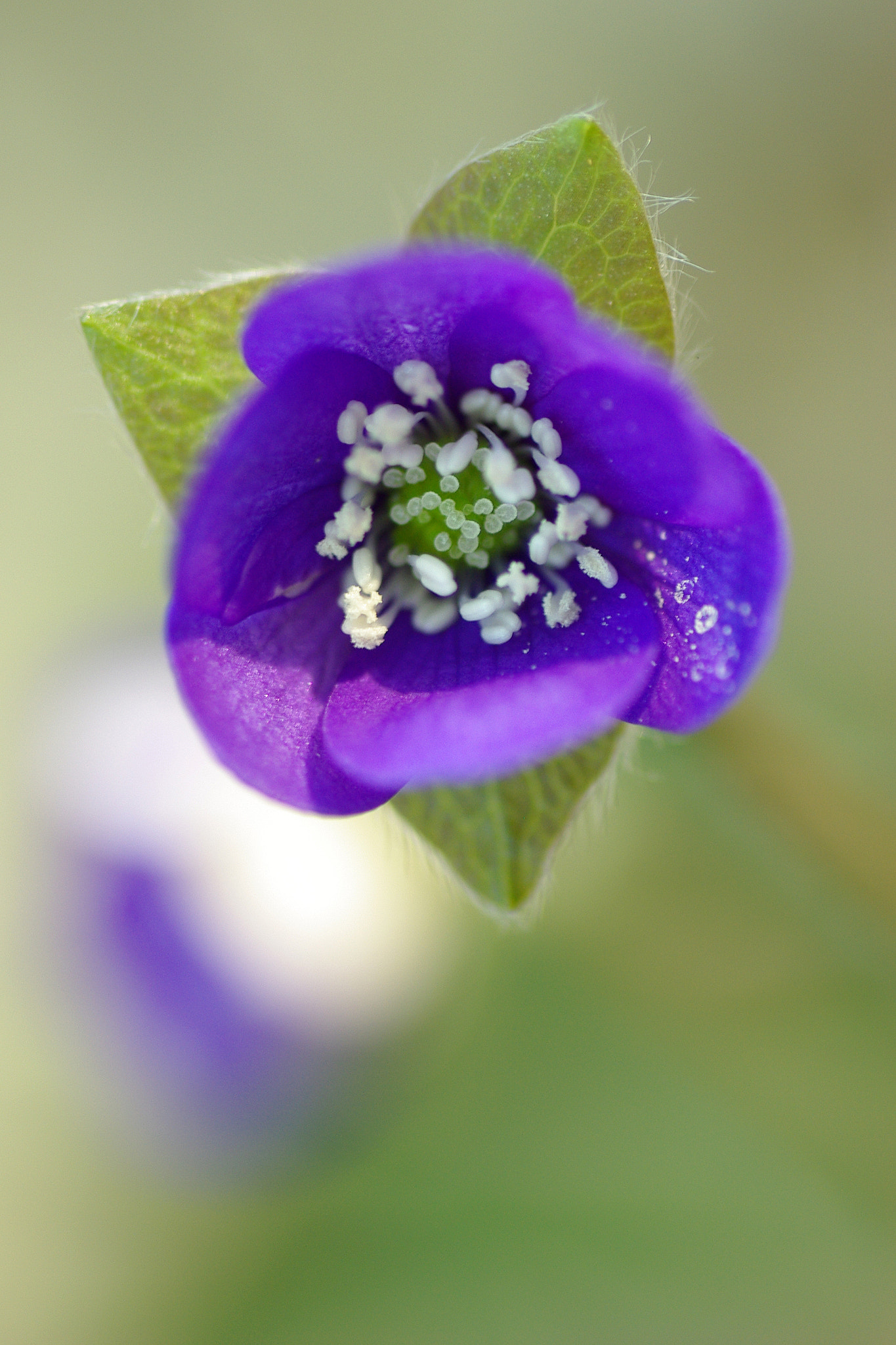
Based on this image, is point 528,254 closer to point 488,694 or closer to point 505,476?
point 505,476

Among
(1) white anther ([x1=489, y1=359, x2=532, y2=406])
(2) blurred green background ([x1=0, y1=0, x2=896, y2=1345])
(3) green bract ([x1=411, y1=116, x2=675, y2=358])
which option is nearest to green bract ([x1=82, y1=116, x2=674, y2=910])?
(3) green bract ([x1=411, y1=116, x2=675, y2=358])

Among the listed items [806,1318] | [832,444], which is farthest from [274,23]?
[806,1318]

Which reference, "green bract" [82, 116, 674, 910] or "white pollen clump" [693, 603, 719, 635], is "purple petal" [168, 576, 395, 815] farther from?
"white pollen clump" [693, 603, 719, 635]

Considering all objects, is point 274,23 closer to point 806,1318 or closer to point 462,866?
point 462,866

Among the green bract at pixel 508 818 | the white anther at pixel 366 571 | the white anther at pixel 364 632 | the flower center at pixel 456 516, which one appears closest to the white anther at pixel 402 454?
the flower center at pixel 456 516

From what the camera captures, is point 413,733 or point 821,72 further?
point 821,72

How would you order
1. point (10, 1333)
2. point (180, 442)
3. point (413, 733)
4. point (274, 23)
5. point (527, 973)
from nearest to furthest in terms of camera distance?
point (413, 733) → point (180, 442) → point (527, 973) → point (10, 1333) → point (274, 23)

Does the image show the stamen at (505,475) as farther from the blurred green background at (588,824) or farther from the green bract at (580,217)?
the blurred green background at (588,824)
